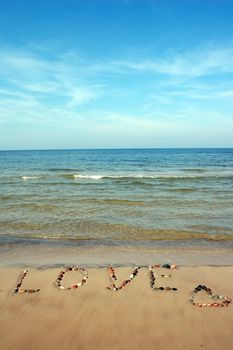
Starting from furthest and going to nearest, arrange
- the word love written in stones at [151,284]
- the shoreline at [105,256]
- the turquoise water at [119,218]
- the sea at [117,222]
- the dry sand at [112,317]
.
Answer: the turquoise water at [119,218], the sea at [117,222], the shoreline at [105,256], the word love written in stones at [151,284], the dry sand at [112,317]

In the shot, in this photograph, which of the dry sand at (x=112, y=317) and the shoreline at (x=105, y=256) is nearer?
the dry sand at (x=112, y=317)

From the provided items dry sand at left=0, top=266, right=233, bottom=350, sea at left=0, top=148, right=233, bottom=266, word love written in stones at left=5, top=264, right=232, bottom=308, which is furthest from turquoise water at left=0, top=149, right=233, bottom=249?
dry sand at left=0, top=266, right=233, bottom=350

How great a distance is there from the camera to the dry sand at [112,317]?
5.05 metres

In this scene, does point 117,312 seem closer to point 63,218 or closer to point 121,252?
point 121,252

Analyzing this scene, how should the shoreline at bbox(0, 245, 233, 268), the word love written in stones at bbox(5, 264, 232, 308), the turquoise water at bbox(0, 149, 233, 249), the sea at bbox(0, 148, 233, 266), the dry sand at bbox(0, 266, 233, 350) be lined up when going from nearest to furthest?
the dry sand at bbox(0, 266, 233, 350) → the word love written in stones at bbox(5, 264, 232, 308) → the shoreline at bbox(0, 245, 233, 268) → the sea at bbox(0, 148, 233, 266) → the turquoise water at bbox(0, 149, 233, 249)

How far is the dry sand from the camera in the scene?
5051mm

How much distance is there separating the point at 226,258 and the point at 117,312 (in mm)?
4346

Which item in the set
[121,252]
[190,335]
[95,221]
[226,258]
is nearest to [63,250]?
[121,252]

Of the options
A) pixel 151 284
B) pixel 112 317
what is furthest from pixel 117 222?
pixel 112 317

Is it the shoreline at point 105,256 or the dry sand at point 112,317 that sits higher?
the dry sand at point 112,317

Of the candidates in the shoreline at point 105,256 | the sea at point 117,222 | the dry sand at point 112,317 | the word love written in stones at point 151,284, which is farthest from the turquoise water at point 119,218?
the dry sand at point 112,317

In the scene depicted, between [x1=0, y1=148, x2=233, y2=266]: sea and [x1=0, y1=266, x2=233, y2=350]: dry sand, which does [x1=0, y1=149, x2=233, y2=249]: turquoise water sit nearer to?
[x1=0, y1=148, x2=233, y2=266]: sea

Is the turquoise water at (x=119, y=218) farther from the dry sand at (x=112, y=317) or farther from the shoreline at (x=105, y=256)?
the dry sand at (x=112, y=317)

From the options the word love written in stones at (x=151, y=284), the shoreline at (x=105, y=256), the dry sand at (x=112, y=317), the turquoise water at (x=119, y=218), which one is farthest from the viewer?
the turquoise water at (x=119, y=218)
